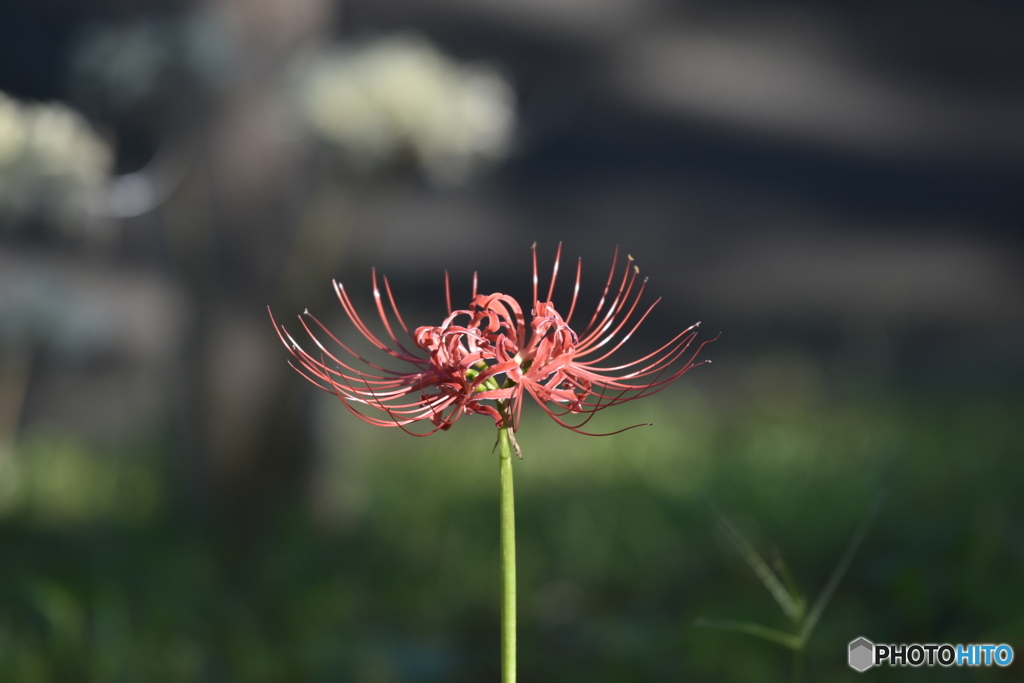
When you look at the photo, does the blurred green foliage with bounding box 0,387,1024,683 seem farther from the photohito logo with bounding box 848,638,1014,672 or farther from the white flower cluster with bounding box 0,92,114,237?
the white flower cluster with bounding box 0,92,114,237

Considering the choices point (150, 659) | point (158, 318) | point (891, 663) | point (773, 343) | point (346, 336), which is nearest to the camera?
point (891, 663)

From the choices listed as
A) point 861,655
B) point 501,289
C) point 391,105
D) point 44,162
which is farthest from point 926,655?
point 501,289

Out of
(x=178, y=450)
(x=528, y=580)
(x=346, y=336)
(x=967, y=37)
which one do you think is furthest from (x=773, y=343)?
(x=178, y=450)

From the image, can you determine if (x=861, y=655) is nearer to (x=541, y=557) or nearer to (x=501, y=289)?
(x=541, y=557)

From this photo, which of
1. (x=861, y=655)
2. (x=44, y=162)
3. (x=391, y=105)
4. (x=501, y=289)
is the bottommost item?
(x=861, y=655)

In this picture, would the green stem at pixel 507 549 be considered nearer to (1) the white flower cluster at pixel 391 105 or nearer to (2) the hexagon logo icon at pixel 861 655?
(2) the hexagon logo icon at pixel 861 655

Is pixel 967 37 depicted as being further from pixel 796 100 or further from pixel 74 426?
pixel 74 426

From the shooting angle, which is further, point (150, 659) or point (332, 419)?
point (332, 419)
